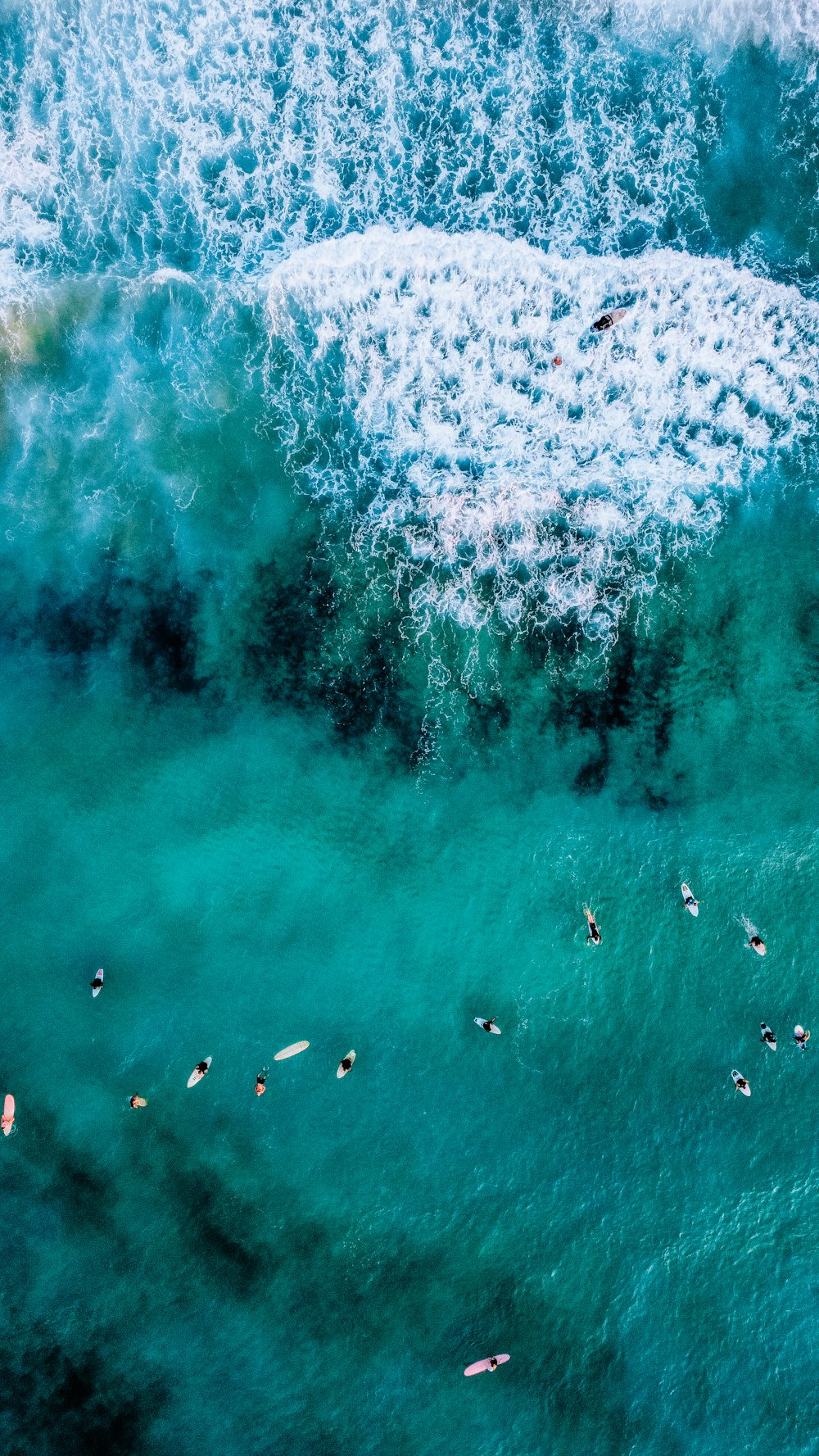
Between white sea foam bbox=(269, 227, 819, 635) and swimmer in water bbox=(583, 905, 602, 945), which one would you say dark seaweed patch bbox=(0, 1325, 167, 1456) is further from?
white sea foam bbox=(269, 227, 819, 635)

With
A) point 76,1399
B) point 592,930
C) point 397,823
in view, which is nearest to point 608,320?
point 397,823

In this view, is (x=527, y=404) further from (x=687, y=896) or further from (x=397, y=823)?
(x=687, y=896)

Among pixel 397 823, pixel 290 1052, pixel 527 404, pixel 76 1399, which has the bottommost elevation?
pixel 76 1399

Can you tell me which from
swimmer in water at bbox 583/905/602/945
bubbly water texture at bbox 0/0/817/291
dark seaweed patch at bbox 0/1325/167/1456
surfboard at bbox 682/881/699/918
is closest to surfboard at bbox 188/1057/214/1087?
dark seaweed patch at bbox 0/1325/167/1456

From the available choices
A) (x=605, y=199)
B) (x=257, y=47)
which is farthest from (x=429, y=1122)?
(x=257, y=47)

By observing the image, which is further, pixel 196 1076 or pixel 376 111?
pixel 196 1076

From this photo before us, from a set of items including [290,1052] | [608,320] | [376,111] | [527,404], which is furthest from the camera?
[290,1052]
